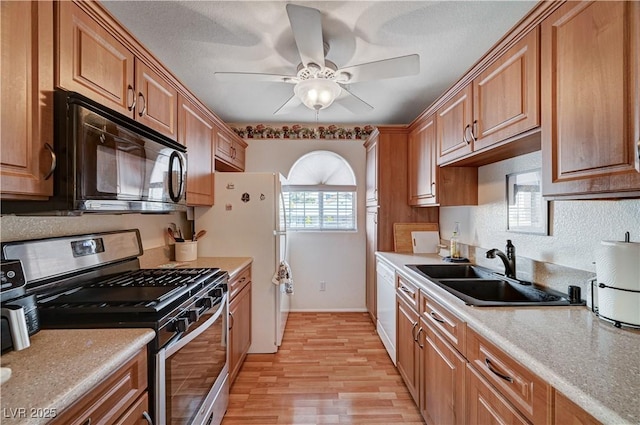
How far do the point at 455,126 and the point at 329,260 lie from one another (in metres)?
2.31

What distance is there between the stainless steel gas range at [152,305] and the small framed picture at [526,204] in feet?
6.50

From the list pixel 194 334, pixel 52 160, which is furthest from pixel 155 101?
pixel 194 334

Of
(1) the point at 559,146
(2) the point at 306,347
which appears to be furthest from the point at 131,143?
(2) the point at 306,347

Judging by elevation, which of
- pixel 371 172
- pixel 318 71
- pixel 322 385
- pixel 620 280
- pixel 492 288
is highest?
pixel 318 71

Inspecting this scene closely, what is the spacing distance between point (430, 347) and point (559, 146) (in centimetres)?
122

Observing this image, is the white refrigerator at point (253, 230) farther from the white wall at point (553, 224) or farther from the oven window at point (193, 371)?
the white wall at point (553, 224)

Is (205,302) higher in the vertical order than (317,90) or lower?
lower

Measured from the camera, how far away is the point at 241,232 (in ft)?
8.68

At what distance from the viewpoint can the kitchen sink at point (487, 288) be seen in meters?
1.35

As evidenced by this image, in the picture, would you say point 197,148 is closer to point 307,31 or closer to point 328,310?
point 307,31

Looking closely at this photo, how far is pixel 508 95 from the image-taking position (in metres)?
1.42

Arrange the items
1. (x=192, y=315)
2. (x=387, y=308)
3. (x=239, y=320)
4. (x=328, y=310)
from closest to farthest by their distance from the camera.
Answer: (x=192, y=315)
(x=239, y=320)
(x=387, y=308)
(x=328, y=310)

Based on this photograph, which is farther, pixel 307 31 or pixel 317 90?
pixel 317 90

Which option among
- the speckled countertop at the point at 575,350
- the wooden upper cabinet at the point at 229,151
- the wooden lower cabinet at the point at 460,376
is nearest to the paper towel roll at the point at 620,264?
the speckled countertop at the point at 575,350
